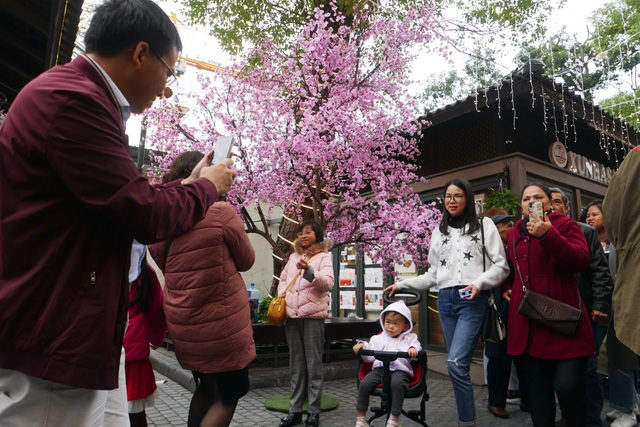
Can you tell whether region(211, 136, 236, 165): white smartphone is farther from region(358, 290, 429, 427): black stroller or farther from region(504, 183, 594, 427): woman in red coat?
region(358, 290, 429, 427): black stroller

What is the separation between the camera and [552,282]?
11.6 ft

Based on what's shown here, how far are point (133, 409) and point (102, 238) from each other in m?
2.45

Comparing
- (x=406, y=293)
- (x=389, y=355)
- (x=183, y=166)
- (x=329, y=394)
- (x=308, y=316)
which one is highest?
(x=183, y=166)

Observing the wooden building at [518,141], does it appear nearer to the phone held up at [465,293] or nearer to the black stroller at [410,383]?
the phone held up at [465,293]

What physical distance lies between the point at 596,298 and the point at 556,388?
1.07 m

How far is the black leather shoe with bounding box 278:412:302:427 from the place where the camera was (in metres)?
4.46

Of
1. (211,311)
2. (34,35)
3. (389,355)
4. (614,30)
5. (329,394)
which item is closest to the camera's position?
(211,311)

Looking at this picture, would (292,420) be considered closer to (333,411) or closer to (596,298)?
(333,411)

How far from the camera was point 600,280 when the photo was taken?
400cm

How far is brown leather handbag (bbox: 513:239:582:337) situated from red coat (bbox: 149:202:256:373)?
2.07m

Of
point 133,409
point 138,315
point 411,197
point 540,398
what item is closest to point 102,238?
Answer: point 138,315

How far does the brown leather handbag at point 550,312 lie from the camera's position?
130 inches

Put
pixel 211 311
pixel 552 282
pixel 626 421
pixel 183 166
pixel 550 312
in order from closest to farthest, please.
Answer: pixel 211 311 → pixel 183 166 → pixel 550 312 → pixel 552 282 → pixel 626 421

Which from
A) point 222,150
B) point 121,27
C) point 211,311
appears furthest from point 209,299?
point 121,27
